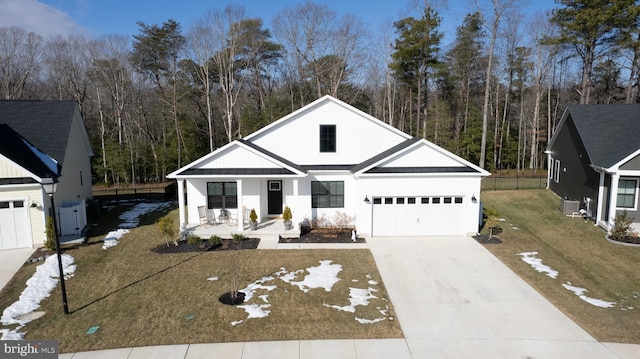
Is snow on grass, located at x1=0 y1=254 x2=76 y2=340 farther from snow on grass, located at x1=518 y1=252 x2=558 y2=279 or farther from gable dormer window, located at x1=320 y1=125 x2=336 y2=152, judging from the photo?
snow on grass, located at x1=518 y1=252 x2=558 y2=279

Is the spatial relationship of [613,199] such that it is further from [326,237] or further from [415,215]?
[326,237]

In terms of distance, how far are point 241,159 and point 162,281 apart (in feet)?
21.1

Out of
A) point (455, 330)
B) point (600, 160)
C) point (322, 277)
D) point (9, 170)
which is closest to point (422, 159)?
point (322, 277)

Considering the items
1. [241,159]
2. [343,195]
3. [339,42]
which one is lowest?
[343,195]

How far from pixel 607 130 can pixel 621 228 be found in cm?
658

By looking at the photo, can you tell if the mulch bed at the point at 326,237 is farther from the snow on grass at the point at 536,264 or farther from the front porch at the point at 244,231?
the snow on grass at the point at 536,264

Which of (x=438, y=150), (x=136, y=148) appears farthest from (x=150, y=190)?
(x=438, y=150)

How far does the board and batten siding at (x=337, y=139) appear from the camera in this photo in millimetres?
18812

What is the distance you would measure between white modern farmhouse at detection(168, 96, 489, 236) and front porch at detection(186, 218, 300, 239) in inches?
20.8

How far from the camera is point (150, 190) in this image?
29.9 m

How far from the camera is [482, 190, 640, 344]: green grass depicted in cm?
1010

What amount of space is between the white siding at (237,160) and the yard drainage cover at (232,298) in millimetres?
6985

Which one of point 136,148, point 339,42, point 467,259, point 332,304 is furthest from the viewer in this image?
point 339,42

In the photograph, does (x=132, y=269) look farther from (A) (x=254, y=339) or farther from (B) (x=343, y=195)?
(B) (x=343, y=195)
